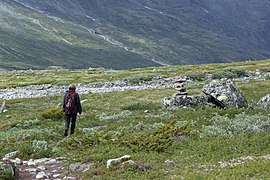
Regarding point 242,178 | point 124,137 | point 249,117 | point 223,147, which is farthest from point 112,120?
point 242,178

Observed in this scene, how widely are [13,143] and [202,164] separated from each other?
11.4 meters

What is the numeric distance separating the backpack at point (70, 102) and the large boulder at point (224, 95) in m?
11.2

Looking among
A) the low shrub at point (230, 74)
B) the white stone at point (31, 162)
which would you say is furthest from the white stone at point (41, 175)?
the low shrub at point (230, 74)

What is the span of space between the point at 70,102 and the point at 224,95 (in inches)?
471

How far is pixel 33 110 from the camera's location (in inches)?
1451

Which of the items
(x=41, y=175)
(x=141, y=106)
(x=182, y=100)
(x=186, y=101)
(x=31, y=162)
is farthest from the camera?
(x=141, y=106)

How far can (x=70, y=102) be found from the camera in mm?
23344

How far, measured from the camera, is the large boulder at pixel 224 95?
94.0ft

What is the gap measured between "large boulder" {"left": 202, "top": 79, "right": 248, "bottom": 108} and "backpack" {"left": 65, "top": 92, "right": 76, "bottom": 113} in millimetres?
11250

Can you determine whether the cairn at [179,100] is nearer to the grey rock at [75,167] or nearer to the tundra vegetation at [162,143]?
the tundra vegetation at [162,143]

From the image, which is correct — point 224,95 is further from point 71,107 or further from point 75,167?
point 75,167

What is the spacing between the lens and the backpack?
76.6 feet

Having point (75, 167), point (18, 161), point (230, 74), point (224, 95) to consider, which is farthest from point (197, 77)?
point (75, 167)

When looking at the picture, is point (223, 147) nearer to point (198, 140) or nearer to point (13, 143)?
point (198, 140)
